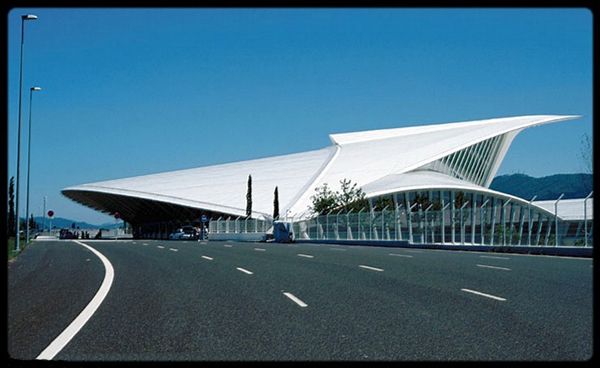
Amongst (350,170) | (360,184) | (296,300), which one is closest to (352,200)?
(360,184)

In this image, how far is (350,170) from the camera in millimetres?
83562

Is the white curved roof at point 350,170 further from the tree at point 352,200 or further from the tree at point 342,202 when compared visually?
the tree at point 342,202

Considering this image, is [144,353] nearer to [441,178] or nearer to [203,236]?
[203,236]

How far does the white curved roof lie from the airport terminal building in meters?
0.15

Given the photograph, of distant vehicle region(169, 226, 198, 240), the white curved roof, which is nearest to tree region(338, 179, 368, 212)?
the white curved roof

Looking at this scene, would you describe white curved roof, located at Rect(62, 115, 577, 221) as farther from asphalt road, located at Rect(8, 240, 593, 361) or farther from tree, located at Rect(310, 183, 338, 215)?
asphalt road, located at Rect(8, 240, 593, 361)

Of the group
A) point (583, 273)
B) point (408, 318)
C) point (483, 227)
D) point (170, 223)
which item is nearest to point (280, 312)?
point (408, 318)

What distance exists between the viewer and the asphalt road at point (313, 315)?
760 cm

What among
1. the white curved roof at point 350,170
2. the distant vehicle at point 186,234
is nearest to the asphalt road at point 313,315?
the white curved roof at point 350,170

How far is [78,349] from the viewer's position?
7.76 m

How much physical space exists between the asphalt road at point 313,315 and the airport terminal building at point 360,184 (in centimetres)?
2334

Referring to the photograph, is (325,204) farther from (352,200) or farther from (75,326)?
(75,326)

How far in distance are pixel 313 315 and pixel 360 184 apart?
65410 mm

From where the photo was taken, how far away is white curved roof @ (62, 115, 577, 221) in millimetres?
78312
